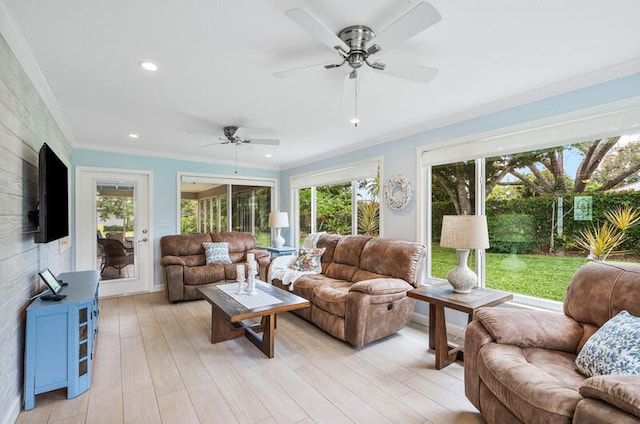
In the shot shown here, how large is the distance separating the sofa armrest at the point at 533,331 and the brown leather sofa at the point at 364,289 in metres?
1.10

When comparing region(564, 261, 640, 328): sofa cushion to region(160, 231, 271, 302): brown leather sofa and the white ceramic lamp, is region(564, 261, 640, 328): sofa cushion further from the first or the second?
the white ceramic lamp

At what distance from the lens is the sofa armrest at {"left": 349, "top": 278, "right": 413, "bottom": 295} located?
114 inches

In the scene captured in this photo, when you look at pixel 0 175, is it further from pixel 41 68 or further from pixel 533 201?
pixel 533 201

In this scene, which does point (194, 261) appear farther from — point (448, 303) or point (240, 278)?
point (448, 303)

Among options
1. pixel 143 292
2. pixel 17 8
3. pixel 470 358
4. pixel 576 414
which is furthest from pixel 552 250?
pixel 143 292

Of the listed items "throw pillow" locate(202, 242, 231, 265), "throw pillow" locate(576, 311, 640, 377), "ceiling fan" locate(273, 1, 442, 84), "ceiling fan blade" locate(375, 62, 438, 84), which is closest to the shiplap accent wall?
"ceiling fan" locate(273, 1, 442, 84)

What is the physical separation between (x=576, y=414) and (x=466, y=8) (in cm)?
196

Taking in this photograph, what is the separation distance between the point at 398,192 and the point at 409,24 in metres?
2.65

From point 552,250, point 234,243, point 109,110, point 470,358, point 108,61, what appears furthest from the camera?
point 234,243

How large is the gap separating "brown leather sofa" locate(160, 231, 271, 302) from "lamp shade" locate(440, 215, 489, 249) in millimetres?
3110

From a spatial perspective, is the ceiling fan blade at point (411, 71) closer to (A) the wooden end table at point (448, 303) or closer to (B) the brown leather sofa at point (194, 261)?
(A) the wooden end table at point (448, 303)

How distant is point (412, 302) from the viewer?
328cm

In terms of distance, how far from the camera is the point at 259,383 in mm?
2328

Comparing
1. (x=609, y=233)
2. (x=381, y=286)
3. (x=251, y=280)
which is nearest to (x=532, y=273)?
(x=609, y=233)
